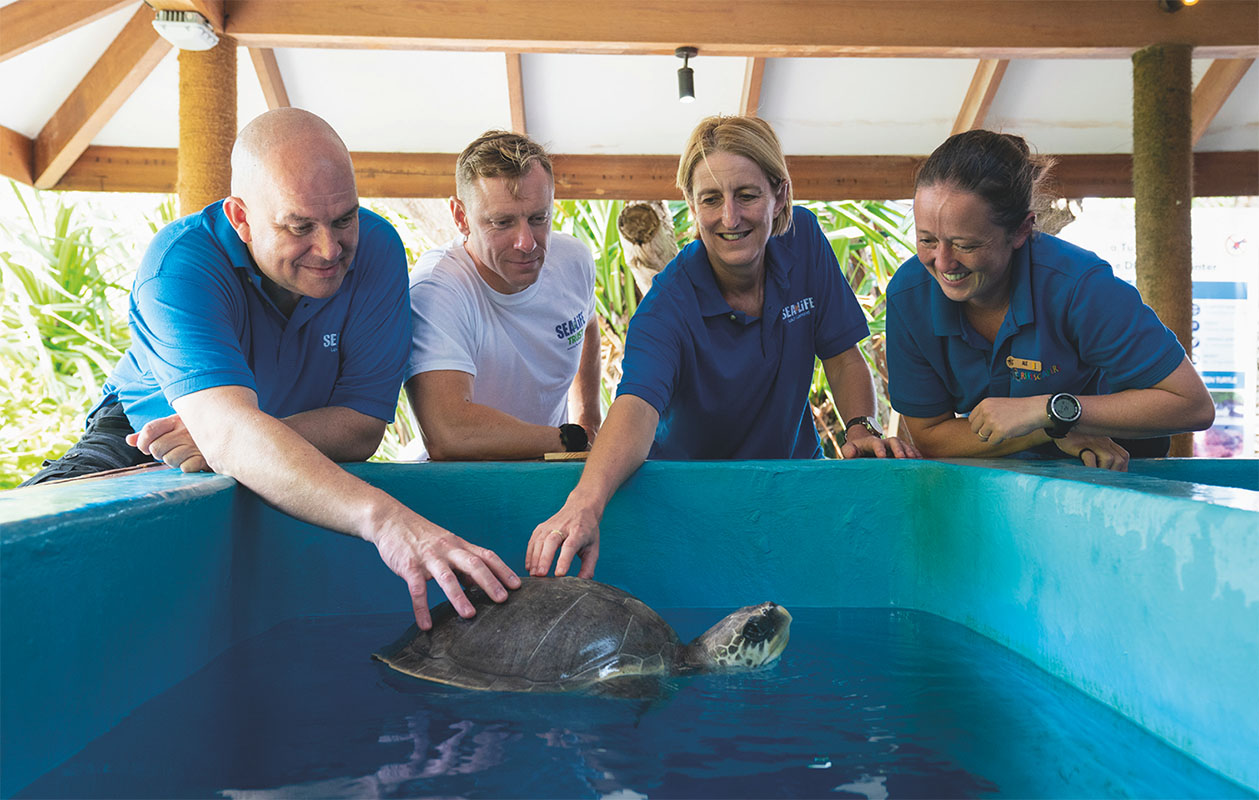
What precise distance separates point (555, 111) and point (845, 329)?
3.18 meters

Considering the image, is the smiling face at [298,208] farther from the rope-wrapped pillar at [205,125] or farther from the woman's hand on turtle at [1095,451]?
the rope-wrapped pillar at [205,125]

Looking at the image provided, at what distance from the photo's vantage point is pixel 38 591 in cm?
115

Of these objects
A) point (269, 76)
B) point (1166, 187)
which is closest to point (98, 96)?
point (269, 76)

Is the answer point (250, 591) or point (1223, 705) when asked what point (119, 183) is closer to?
point (250, 591)

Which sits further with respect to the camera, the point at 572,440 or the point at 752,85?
the point at 752,85

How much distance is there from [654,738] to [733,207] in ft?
4.15

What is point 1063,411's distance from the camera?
188 cm

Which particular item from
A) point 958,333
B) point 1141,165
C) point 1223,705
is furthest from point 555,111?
point 1223,705

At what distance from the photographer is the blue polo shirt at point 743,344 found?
2.24m

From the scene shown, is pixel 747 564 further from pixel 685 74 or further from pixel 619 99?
pixel 619 99

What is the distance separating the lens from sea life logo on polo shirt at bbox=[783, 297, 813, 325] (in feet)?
7.82

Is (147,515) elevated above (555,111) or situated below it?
below

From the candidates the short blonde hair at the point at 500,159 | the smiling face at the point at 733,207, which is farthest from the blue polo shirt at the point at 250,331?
the smiling face at the point at 733,207

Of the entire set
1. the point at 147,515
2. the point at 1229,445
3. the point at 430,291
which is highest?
the point at 430,291
